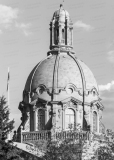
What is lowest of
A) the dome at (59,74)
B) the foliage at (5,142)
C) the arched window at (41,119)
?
the foliage at (5,142)

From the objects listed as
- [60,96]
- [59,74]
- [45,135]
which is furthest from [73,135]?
[59,74]

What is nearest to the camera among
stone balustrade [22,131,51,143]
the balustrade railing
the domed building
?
the balustrade railing

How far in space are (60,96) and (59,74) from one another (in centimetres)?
356

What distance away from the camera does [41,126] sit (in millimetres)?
126000

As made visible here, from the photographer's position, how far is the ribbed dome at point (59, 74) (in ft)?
416

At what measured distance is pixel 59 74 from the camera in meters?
127

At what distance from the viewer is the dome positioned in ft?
416

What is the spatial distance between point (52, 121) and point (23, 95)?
8.01 metres

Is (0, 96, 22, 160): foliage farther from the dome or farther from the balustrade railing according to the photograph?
the dome

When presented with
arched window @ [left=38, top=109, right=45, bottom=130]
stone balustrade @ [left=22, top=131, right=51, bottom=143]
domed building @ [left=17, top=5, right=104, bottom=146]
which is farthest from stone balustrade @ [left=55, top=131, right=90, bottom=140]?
arched window @ [left=38, top=109, right=45, bottom=130]

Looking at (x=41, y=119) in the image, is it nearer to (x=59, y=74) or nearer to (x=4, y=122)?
(x=59, y=74)

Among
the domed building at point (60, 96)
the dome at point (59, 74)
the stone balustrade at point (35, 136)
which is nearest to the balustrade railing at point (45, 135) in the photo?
the stone balustrade at point (35, 136)

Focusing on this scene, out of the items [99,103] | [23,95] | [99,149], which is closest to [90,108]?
[99,103]

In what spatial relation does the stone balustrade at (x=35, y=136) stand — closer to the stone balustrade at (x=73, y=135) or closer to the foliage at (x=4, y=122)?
the stone balustrade at (x=73, y=135)
